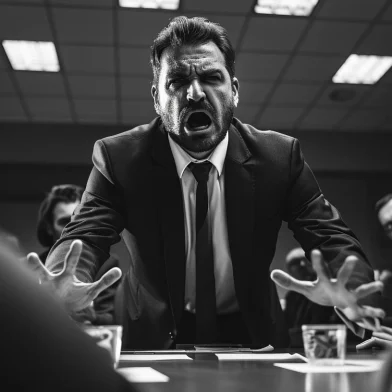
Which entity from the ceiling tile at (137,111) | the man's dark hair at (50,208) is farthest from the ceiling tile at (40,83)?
the man's dark hair at (50,208)

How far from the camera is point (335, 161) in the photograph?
6.38 metres

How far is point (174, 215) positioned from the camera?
1540mm

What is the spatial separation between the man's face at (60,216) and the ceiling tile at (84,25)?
5.35 ft

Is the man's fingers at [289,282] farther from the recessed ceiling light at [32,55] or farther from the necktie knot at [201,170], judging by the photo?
the recessed ceiling light at [32,55]

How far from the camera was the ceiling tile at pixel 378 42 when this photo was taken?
13.4 feet

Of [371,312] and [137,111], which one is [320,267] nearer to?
[371,312]

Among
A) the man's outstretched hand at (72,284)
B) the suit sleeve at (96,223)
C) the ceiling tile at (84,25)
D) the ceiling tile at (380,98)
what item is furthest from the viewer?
the ceiling tile at (380,98)

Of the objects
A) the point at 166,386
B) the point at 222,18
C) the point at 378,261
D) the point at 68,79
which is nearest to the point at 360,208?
the point at 378,261

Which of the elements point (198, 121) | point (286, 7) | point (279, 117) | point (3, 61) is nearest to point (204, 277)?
point (198, 121)

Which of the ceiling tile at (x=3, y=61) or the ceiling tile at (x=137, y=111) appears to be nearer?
the ceiling tile at (x=3, y=61)

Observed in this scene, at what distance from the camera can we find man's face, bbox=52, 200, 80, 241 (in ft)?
9.74

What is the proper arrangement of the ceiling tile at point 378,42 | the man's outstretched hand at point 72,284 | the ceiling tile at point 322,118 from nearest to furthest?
the man's outstretched hand at point 72,284, the ceiling tile at point 378,42, the ceiling tile at point 322,118

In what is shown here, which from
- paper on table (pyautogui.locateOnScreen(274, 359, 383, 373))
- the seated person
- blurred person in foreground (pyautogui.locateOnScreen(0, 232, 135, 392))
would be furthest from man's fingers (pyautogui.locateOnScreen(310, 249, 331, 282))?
the seated person

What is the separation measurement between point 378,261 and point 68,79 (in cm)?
438
